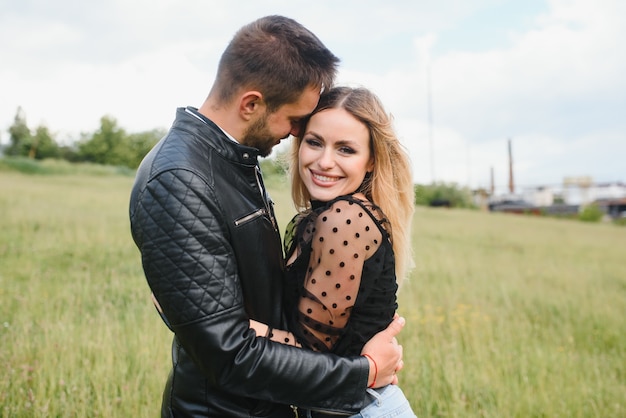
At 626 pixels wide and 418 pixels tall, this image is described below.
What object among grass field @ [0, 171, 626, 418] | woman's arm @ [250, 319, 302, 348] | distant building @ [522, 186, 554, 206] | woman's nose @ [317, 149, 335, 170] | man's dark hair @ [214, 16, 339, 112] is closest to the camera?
woman's arm @ [250, 319, 302, 348]

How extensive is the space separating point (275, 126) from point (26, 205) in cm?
1371

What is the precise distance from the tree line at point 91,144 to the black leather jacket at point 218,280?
61908 millimetres

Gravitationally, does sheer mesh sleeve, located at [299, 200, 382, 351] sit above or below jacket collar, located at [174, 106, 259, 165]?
below

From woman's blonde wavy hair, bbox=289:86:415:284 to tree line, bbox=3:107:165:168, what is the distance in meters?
61.5

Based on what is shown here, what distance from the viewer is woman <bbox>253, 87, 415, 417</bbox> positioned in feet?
6.35

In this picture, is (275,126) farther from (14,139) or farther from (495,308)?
(14,139)

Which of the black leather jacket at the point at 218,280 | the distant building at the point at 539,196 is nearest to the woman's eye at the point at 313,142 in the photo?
the black leather jacket at the point at 218,280

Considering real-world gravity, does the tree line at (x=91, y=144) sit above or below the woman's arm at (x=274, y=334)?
above

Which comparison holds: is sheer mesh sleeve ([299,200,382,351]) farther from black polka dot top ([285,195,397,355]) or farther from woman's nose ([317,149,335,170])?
woman's nose ([317,149,335,170])

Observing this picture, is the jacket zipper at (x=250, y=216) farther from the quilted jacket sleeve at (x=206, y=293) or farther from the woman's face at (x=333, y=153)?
the woman's face at (x=333, y=153)

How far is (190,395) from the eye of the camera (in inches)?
75.0

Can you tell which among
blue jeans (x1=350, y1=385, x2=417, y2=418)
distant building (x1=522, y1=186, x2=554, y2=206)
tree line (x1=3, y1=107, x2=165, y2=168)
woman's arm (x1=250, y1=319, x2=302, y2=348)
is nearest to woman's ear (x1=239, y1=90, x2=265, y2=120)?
woman's arm (x1=250, y1=319, x2=302, y2=348)

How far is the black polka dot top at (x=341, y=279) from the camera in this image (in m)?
1.93

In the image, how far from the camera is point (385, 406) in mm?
2021
